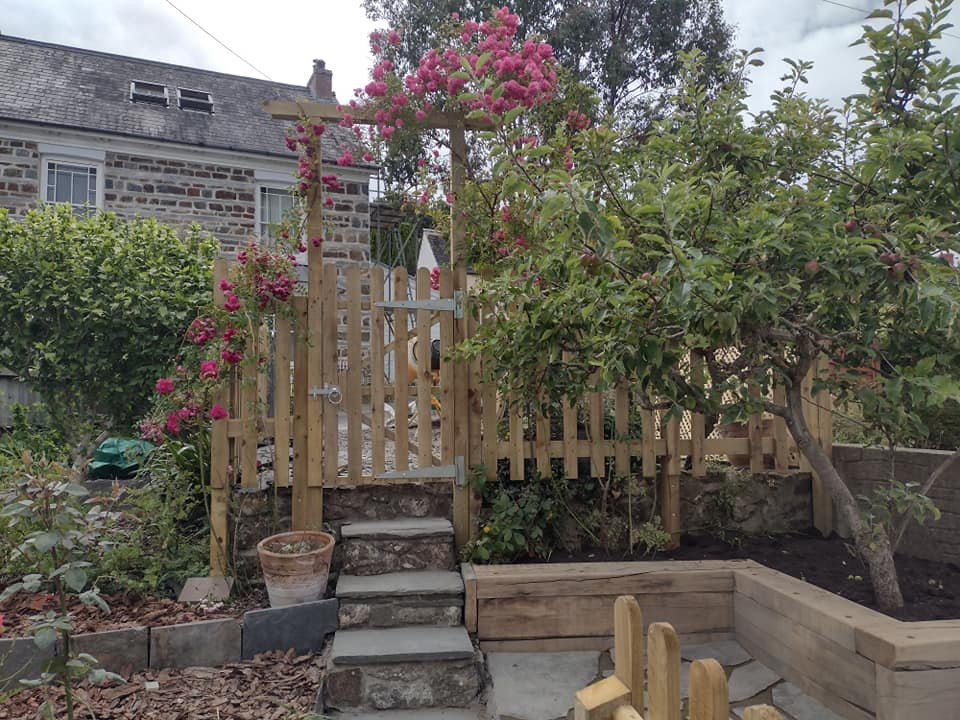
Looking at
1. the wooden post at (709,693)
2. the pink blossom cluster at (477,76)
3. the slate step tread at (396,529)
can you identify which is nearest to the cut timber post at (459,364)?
the slate step tread at (396,529)

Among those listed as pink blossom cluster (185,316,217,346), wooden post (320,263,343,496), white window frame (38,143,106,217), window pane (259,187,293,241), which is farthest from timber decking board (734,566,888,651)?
white window frame (38,143,106,217)

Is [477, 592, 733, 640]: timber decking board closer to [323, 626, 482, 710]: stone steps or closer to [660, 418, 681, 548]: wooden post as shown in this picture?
[323, 626, 482, 710]: stone steps

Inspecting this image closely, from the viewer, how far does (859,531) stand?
282 cm

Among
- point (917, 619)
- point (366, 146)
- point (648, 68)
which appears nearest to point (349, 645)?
point (917, 619)

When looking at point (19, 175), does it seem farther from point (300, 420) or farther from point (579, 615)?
point (579, 615)

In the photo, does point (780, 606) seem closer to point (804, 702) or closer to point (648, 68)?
point (804, 702)

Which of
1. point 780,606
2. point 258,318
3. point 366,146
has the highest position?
point 366,146

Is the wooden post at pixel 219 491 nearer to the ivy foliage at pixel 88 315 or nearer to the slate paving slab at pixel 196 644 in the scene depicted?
the slate paving slab at pixel 196 644

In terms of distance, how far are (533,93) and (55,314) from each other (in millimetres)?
4047

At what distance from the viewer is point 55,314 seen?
5094 mm

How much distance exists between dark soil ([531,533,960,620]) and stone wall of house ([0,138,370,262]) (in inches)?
312

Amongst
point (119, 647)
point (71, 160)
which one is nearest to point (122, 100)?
point (71, 160)

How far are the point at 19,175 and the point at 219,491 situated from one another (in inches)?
340

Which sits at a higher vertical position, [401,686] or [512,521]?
[512,521]
